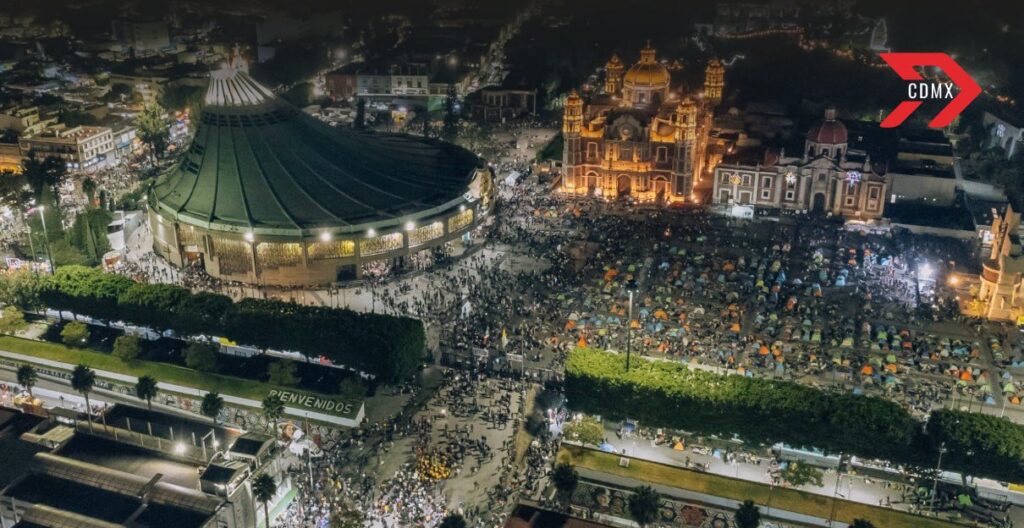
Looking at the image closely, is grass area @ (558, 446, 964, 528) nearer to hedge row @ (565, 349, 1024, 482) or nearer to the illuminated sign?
hedge row @ (565, 349, 1024, 482)

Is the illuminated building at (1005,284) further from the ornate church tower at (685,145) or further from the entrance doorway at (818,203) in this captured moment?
the ornate church tower at (685,145)

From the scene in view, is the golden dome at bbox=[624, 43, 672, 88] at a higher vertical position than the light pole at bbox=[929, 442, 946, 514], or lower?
higher

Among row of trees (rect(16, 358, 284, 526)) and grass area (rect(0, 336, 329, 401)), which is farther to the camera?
grass area (rect(0, 336, 329, 401))

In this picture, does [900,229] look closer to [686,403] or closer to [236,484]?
[686,403]

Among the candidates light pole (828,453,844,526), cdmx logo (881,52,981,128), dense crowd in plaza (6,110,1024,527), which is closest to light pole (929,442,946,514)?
light pole (828,453,844,526)

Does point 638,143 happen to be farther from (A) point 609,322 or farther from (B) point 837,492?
(B) point 837,492

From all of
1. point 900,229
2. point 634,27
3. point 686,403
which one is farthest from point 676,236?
point 634,27
